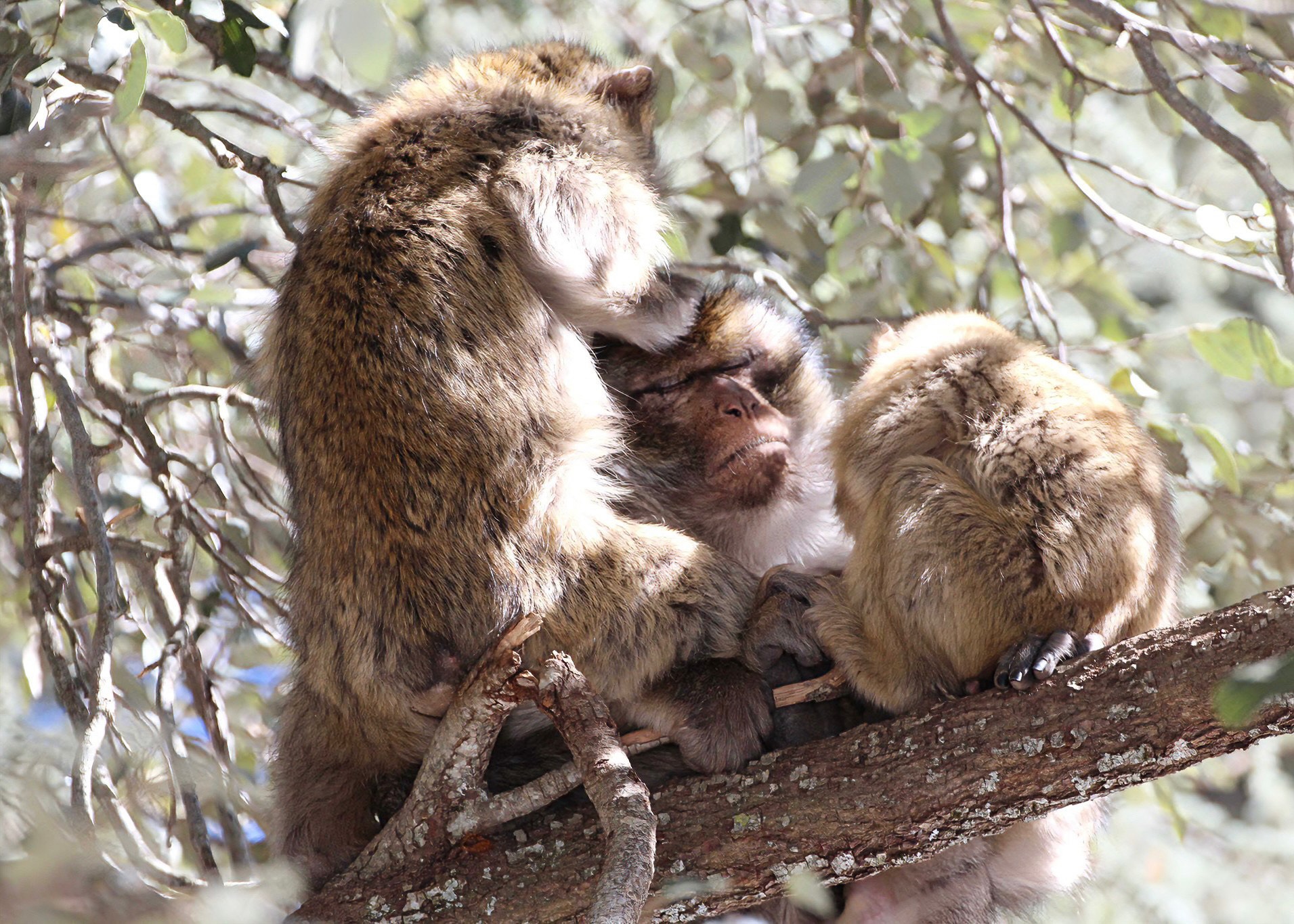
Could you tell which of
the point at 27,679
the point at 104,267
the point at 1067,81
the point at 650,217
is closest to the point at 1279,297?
the point at 1067,81

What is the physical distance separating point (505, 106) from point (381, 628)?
1.33m

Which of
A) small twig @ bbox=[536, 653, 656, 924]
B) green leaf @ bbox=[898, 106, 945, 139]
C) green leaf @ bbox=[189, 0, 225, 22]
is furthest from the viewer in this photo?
green leaf @ bbox=[898, 106, 945, 139]

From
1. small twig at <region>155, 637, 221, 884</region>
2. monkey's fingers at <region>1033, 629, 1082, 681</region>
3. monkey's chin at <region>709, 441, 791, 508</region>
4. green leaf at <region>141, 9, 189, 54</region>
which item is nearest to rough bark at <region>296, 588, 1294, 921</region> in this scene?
monkey's fingers at <region>1033, 629, 1082, 681</region>

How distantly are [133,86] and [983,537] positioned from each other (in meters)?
1.98

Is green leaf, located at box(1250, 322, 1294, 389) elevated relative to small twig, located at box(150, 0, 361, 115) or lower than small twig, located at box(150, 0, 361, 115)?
lower

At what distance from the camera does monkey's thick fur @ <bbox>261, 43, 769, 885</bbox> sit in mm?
2492

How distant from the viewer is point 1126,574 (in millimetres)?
2340

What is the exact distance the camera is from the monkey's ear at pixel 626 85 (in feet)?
11.5

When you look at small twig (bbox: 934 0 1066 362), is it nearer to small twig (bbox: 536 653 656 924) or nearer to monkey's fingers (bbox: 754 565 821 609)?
monkey's fingers (bbox: 754 565 821 609)

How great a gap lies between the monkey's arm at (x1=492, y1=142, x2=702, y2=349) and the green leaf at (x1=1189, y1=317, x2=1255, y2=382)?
138 cm

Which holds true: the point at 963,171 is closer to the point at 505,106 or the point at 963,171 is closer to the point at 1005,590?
the point at 505,106

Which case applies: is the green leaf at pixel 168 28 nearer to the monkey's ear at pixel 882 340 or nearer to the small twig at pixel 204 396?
the small twig at pixel 204 396

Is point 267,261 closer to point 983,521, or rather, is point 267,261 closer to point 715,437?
point 715,437

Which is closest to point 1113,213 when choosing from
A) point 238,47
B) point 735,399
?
point 735,399
